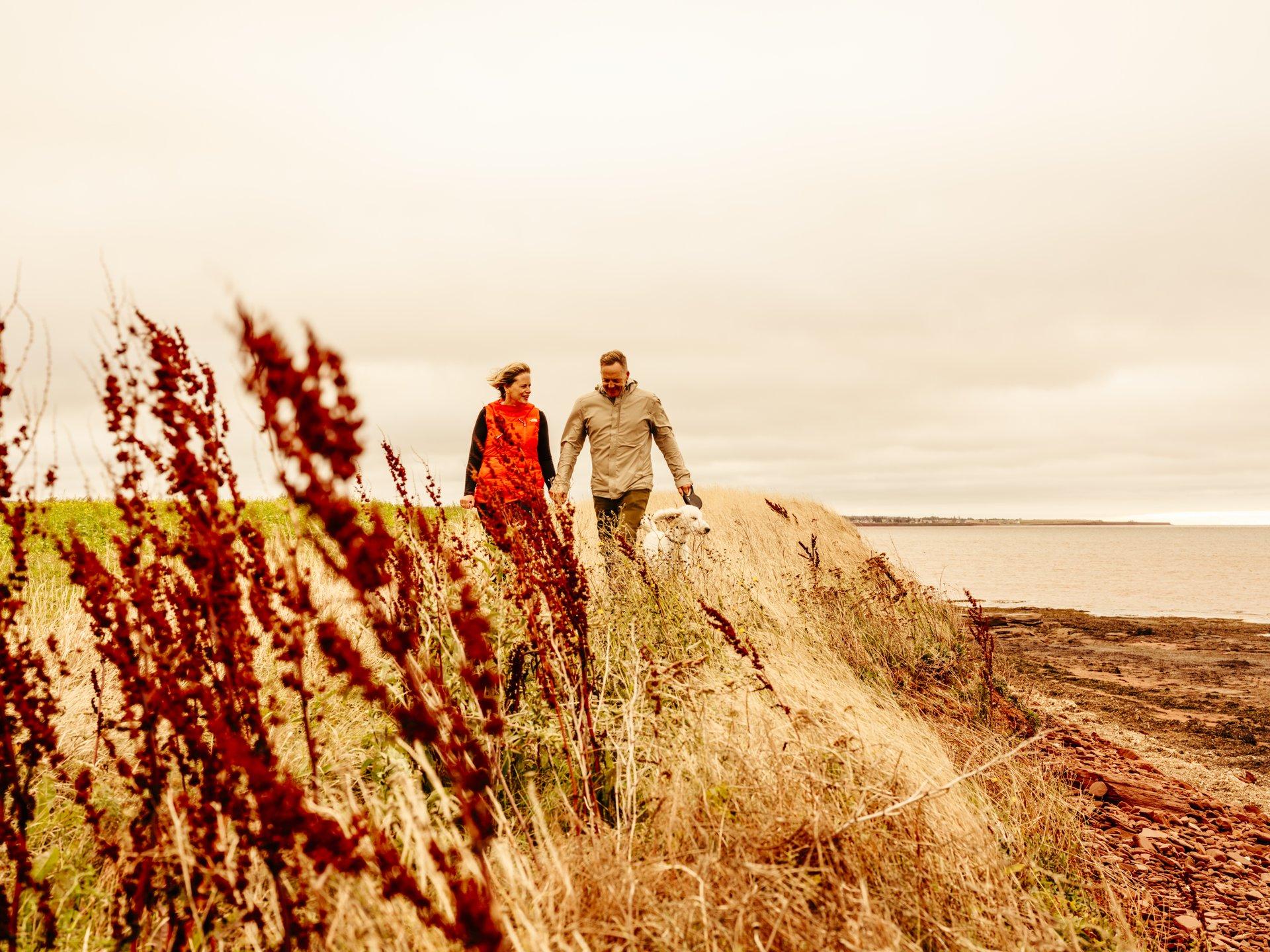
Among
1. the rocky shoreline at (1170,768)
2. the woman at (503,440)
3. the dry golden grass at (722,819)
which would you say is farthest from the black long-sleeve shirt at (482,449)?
the rocky shoreline at (1170,768)

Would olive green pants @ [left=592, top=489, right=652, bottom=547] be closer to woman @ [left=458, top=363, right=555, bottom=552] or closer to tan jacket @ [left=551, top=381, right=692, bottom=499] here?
tan jacket @ [left=551, top=381, right=692, bottom=499]

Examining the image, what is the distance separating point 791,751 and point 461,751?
78.3 inches

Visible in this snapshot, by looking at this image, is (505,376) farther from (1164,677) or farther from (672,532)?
(1164,677)

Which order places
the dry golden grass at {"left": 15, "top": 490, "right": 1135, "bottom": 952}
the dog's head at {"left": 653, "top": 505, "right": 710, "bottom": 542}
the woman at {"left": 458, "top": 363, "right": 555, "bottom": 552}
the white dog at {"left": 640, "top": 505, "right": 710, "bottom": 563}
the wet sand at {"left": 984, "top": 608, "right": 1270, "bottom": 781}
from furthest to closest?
the dog's head at {"left": 653, "top": 505, "right": 710, "bottom": 542} → the white dog at {"left": 640, "top": 505, "right": 710, "bottom": 563} → the wet sand at {"left": 984, "top": 608, "right": 1270, "bottom": 781} → the woman at {"left": 458, "top": 363, "right": 555, "bottom": 552} → the dry golden grass at {"left": 15, "top": 490, "right": 1135, "bottom": 952}

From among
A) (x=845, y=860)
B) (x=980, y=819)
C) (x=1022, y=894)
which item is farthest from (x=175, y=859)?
(x=980, y=819)

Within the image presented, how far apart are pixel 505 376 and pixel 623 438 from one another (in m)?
1.43

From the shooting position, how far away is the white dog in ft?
22.0

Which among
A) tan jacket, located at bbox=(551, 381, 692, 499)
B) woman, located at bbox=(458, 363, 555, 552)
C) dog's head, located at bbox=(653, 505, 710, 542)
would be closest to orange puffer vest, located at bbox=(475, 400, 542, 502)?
woman, located at bbox=(458, 363, 555, 552)

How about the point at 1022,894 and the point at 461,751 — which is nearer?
the point at 461,751

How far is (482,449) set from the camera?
6.89 meters

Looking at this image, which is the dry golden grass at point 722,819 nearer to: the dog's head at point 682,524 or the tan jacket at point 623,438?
the dog's head at point 682,524

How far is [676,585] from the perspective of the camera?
566 cm

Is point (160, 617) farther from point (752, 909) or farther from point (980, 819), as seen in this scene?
point (980, 819)

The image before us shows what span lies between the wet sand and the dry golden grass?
7.87 feet
